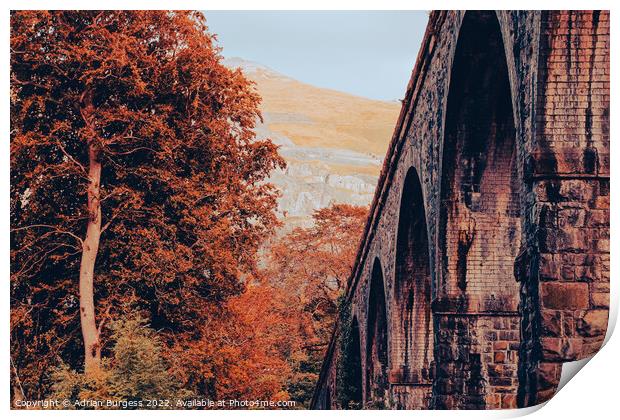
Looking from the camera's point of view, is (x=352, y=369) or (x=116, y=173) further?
(x=352, y=369)

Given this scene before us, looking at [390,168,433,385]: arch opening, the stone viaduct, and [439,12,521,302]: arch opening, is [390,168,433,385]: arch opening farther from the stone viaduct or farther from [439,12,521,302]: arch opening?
[439,12,521,302]: arch opening

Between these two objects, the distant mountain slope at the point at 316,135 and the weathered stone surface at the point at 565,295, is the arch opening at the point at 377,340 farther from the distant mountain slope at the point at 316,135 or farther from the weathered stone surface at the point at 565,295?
the weathered stone surface at the point at 565,295

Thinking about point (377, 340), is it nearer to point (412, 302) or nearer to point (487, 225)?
point (412, 302)

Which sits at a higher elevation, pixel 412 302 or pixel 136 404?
pixel 412 302

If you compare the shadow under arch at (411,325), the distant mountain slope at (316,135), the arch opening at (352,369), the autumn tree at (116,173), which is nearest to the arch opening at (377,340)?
the arch opening at (352,369)

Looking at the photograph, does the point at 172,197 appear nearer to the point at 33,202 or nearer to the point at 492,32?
the point at 33,202

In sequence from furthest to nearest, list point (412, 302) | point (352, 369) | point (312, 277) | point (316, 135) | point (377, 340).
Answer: point (352, 369) < point (377, 340) < point (312, 277) < point (412, 302) < point (316, 135)

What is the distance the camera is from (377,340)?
796 inches

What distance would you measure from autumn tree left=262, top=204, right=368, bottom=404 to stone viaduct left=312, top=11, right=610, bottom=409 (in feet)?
1.28

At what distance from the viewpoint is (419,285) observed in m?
16.8

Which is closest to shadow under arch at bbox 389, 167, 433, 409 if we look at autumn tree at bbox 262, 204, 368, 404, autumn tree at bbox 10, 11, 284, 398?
autumn tree at bbox 262, 204, 368, 404

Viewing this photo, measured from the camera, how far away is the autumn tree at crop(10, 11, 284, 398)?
11992 millimetres

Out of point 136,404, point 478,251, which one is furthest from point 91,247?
point 478,251

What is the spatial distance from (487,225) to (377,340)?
8.18m
